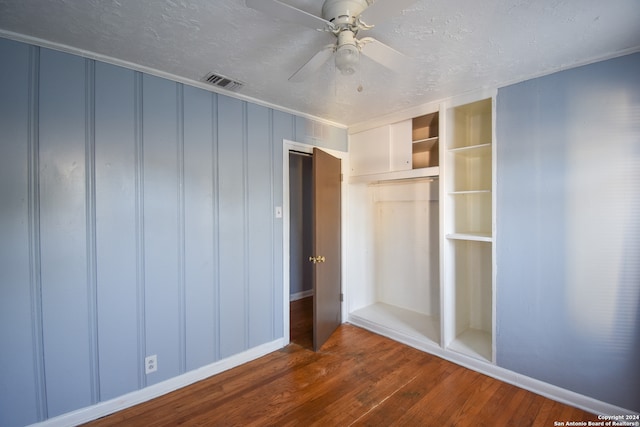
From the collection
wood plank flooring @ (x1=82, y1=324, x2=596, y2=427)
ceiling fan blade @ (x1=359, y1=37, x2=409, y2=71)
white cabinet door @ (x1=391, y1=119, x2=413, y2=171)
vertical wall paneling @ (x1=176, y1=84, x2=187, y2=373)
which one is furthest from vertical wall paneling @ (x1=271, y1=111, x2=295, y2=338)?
ceiling fan blade @ (x1=359, y1=37, x2=409, y2=71)

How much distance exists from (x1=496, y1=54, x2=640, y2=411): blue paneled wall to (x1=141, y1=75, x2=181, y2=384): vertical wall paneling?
271cm

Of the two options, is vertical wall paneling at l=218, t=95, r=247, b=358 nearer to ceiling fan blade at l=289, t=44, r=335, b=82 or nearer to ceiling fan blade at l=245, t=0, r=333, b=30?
ceiling fan blade at l=289, t=44, r=335, b=82

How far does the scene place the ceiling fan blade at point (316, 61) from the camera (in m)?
1.46

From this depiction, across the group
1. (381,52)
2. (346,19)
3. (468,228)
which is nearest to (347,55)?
(346,19)

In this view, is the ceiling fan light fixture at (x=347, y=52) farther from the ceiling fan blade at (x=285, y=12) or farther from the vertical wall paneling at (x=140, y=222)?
the vertical wall paneling at (x=140, y=222)

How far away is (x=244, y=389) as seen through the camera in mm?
2258

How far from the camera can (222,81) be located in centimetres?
231

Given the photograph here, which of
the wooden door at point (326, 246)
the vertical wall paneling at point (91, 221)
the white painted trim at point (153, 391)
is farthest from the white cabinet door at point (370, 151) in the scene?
the vertical wall paneling at point (91, 221)

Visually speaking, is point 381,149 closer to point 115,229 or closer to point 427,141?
point 427,141

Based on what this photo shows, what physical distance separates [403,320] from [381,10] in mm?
3101

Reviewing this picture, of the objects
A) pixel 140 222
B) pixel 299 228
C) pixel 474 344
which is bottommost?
pixel 474 344

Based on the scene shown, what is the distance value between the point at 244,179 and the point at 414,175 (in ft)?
5.70

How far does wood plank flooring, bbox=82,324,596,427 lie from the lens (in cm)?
192

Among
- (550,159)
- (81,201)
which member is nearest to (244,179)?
(81,201)
